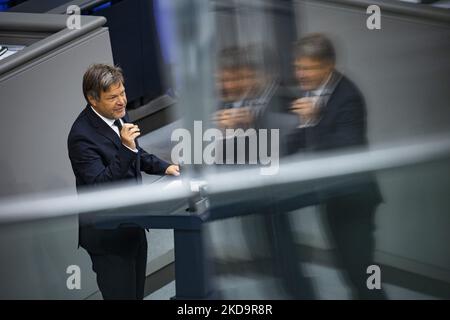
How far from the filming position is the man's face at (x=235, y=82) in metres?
2.68

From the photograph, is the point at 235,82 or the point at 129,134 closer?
the point at 235,82

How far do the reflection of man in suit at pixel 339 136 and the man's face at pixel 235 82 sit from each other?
0.38 ft

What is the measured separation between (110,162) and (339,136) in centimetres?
57

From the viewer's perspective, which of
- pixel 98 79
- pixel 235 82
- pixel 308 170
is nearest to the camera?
pixel 235 82

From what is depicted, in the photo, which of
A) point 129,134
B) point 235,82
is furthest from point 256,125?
point 129,134

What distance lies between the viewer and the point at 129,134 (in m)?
2.95

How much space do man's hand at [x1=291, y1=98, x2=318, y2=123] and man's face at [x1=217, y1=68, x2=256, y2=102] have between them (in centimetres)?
12

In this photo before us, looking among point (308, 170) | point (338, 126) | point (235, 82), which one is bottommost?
point (308, 170)

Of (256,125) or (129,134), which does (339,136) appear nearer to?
(256,125)

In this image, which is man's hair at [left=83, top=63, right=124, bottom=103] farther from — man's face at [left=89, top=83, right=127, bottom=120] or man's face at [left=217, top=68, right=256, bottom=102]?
man's face at [left=217, top=68, right=256, bottom=102]

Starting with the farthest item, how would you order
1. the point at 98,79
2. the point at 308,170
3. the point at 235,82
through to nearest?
the point at 98,79 → the point at 308,170 → the point at 235,82

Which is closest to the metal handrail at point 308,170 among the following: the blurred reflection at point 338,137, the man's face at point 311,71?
the blurred reflection at point 338,137
